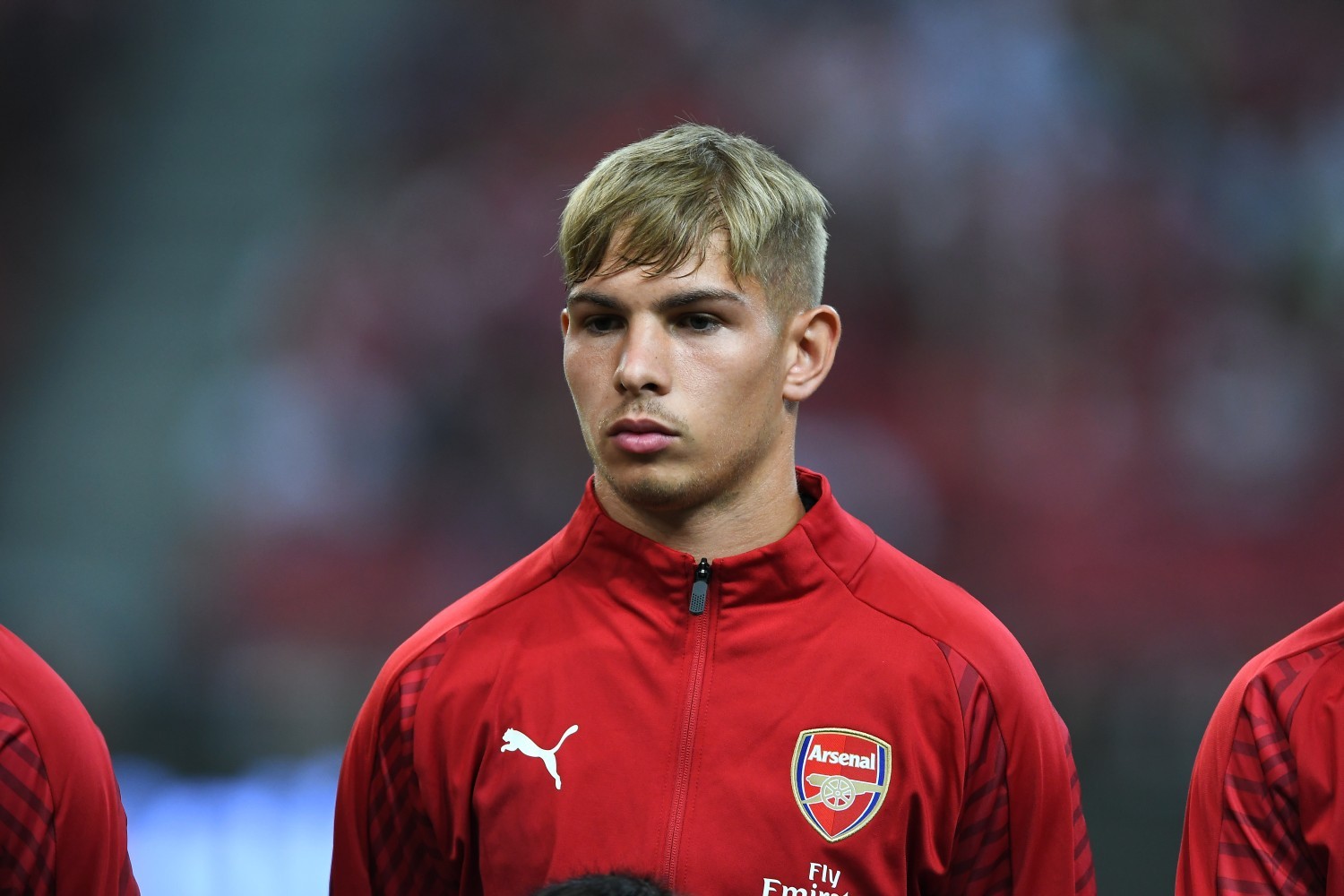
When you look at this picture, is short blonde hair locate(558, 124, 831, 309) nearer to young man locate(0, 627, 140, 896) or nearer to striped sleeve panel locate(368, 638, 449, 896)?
striped sleeve panel locate(368, 638, 449, 896)

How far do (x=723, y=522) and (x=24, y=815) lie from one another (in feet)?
3.19

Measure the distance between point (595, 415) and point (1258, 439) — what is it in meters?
2.94

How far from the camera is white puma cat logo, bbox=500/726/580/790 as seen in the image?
2.04 meters

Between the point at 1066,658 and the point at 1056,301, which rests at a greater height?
the point at 1056,301

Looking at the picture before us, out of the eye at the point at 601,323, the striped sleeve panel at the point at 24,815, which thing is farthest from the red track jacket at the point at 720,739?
the striped sleeve panel at the point at 24,815

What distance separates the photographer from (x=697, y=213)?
2111mm

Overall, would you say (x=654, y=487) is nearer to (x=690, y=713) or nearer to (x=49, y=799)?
(x=690, y=713)

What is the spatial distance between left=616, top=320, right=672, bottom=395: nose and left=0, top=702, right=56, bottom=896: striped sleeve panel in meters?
0.89

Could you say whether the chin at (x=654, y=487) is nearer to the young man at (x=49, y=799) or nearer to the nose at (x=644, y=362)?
the nose at (x=644, y=362)

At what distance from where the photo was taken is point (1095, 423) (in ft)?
14.8

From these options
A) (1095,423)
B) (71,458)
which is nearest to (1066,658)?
(1095,423)

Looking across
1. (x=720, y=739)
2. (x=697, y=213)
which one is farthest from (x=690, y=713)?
(x=697, y=213)

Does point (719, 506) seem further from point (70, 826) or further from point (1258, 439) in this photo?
point (1258, 439)

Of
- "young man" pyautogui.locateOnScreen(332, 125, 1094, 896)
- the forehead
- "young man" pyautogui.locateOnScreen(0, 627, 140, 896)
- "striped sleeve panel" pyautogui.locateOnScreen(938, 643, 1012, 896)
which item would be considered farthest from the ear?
"young man" pyautogui.locateOnScreen(0, 627, 140, 896)
